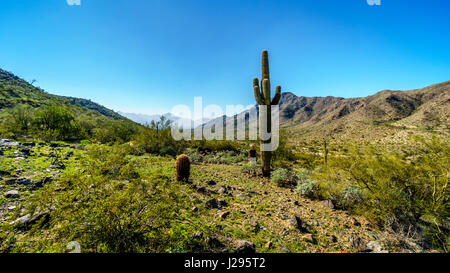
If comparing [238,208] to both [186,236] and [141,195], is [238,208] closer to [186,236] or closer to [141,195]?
[186,236]

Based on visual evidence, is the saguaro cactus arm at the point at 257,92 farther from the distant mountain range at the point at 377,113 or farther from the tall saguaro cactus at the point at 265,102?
the distant mountain range at the point at 377,113

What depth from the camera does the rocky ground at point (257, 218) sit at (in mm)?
3008

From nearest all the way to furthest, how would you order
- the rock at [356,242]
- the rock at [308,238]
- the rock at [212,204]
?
the rock at [356,242] < the rock at [308,238] < the rock at [212,204]

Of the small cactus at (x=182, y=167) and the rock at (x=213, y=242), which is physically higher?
the small cactus at (x=182, y=167)

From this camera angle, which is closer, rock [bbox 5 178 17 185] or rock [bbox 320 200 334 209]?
rock [bbox 5 178 17 185]

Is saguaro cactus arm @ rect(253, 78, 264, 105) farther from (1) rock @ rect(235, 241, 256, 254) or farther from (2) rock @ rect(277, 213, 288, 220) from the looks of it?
(1) rock @ rect(235, 241, 256, 254)

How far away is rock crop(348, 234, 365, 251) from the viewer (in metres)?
3.06

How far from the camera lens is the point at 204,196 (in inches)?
195

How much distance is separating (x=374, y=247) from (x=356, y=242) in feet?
0.86

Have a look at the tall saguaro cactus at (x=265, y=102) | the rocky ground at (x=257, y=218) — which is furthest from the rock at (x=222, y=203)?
the tall saguaro cactus at (x=265, y=102)

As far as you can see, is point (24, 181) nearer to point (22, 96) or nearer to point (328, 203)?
point (328, 203)

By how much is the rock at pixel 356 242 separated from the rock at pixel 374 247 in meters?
0.09

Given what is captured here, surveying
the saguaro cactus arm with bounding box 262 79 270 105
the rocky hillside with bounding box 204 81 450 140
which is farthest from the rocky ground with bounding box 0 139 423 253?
the saguaro cactus arm with bounding box 262 79 270 105

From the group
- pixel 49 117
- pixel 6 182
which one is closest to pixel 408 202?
pixel 6 182
